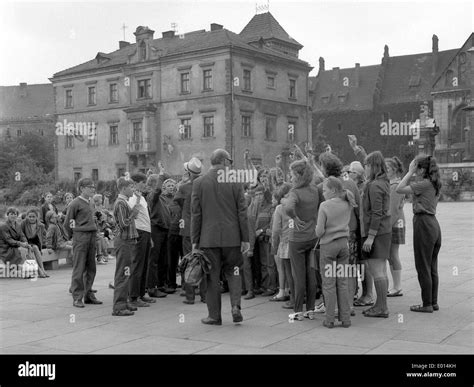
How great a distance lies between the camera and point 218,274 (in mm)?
8234

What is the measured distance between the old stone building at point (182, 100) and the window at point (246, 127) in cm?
8

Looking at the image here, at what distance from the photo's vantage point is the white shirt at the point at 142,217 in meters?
9.39

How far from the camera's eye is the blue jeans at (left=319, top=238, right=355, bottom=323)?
25.9 feet

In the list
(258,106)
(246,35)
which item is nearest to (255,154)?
(258,106)

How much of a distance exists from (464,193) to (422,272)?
35.3m

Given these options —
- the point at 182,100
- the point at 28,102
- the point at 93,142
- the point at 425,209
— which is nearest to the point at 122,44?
the point at 93,142

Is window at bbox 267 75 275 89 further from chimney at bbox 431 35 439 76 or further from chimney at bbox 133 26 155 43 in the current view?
chimney at bbox 431 35 439 76

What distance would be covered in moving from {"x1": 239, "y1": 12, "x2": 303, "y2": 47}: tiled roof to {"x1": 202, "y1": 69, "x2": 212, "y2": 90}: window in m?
8.90

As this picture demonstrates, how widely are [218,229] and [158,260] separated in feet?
9.13

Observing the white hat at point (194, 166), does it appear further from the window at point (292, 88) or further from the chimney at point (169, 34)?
the chimney at point (169, 34)

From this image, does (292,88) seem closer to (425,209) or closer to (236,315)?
(425,209)

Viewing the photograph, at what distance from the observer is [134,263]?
9320 millimetres

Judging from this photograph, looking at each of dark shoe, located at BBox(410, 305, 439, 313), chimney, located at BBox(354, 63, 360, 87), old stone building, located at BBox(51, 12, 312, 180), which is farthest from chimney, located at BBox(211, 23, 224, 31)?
dark shoe, located at BBox(410, 305, 439, 313)

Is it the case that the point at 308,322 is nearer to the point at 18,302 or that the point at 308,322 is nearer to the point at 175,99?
the point at 18,302
